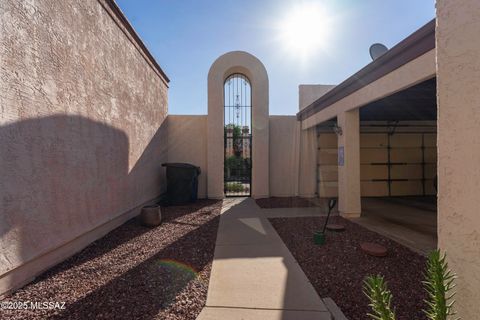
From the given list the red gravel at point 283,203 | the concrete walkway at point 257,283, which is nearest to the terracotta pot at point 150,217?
the concrete walkway at point 257,283

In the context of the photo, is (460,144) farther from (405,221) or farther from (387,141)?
(387,141)

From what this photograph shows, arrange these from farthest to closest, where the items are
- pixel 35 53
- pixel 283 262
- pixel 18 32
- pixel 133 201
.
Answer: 1. pixel 133 201
2. pixel 283 262
3. pixel 35 53
4. pixel 18 32

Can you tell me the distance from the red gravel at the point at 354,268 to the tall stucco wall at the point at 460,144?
114 cm

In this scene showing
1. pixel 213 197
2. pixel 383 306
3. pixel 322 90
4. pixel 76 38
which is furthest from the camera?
pixel 322 90

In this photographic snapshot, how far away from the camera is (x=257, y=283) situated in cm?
309

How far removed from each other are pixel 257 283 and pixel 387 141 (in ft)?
32.9

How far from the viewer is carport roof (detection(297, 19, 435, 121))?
3778 millimetres

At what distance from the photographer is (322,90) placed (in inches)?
531

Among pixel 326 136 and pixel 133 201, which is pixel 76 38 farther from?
pixel 326 136

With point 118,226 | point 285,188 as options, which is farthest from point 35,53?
point 285,188

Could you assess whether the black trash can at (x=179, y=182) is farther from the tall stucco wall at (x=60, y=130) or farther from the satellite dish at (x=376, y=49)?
the satellite dish at (x=376, y=49)

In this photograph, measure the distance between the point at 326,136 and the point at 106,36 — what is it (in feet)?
27.6

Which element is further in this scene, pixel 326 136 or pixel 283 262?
pixel 326 136

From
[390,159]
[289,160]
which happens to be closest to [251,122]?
[289,160]
